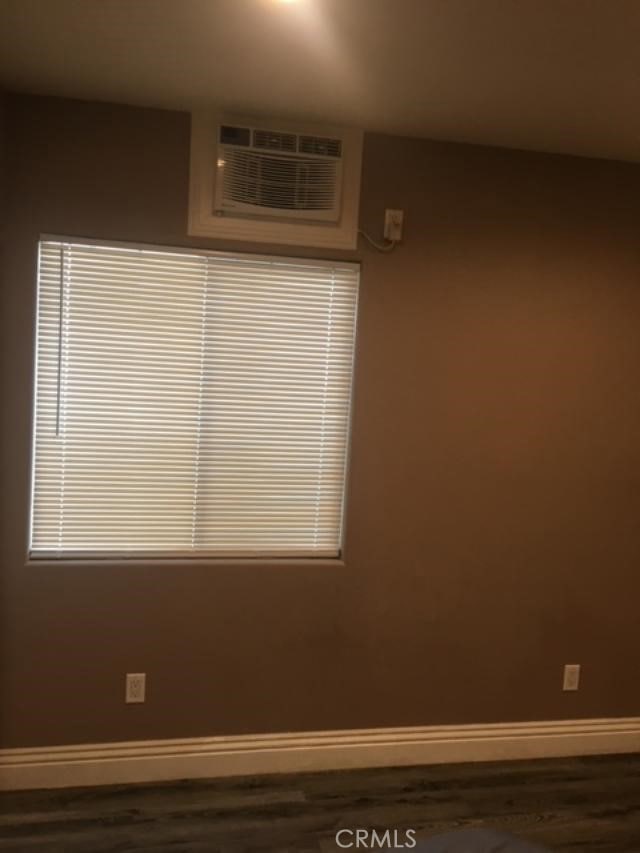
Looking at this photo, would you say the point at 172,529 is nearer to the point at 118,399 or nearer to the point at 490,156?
the point at 118,399

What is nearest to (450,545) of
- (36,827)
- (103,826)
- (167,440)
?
(167,440)

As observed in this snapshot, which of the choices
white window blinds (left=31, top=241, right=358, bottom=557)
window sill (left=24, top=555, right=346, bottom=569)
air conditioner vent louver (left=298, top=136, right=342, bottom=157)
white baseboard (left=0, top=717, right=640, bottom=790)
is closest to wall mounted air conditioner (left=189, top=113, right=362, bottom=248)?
air conditioner vent louver (left=298, top=136, right=342, bottom=157)

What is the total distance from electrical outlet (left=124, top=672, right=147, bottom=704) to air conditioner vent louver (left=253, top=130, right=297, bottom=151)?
6.58 ft

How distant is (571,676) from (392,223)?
205cm

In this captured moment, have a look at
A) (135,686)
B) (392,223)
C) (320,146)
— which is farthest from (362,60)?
(135,686)

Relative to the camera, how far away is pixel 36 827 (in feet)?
7.47

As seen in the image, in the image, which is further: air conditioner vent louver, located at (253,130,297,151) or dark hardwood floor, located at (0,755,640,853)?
air conditioner vent louver, located at (253,130,297,151)

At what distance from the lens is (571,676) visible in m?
2.94

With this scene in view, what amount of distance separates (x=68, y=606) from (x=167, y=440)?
0.70 metres

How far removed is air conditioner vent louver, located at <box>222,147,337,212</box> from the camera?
8.10ft

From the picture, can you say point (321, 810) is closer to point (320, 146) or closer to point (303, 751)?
point (303, 751)

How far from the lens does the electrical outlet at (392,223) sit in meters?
2.60

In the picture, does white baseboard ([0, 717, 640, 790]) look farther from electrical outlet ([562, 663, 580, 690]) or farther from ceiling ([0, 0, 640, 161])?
ceiling ([0, 0, 640, 161])

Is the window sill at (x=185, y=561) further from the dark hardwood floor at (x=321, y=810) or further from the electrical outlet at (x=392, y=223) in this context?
the electrical outlet at (x=392, y=223)
